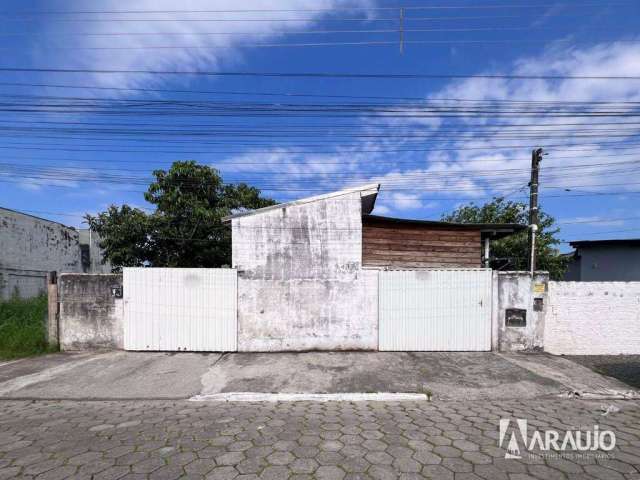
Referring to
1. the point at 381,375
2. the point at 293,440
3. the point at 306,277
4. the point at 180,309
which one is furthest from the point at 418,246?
the point at 293,440

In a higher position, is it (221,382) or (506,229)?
(506,229)

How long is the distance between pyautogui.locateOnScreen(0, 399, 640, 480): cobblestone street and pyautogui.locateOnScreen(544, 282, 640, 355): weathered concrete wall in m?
3.27

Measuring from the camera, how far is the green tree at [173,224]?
13273 mm

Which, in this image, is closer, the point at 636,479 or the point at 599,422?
the point at 636,479

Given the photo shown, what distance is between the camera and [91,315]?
8320 millimetres

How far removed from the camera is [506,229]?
31.1 feet

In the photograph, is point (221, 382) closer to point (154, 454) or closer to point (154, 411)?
point (154, 411)

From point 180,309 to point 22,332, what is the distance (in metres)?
3.83

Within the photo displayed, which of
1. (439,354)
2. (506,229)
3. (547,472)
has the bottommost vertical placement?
(439,354)

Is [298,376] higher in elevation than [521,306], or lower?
lower

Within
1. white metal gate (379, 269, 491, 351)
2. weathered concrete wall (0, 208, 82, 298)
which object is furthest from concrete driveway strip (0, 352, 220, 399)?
weathered concrete wall (0, 208, 82, 298)

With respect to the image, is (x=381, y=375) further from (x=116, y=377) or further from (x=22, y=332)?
(x=22, y=332)

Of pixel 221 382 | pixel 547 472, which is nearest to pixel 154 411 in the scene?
pixel 221 382

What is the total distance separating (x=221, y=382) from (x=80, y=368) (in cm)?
303
